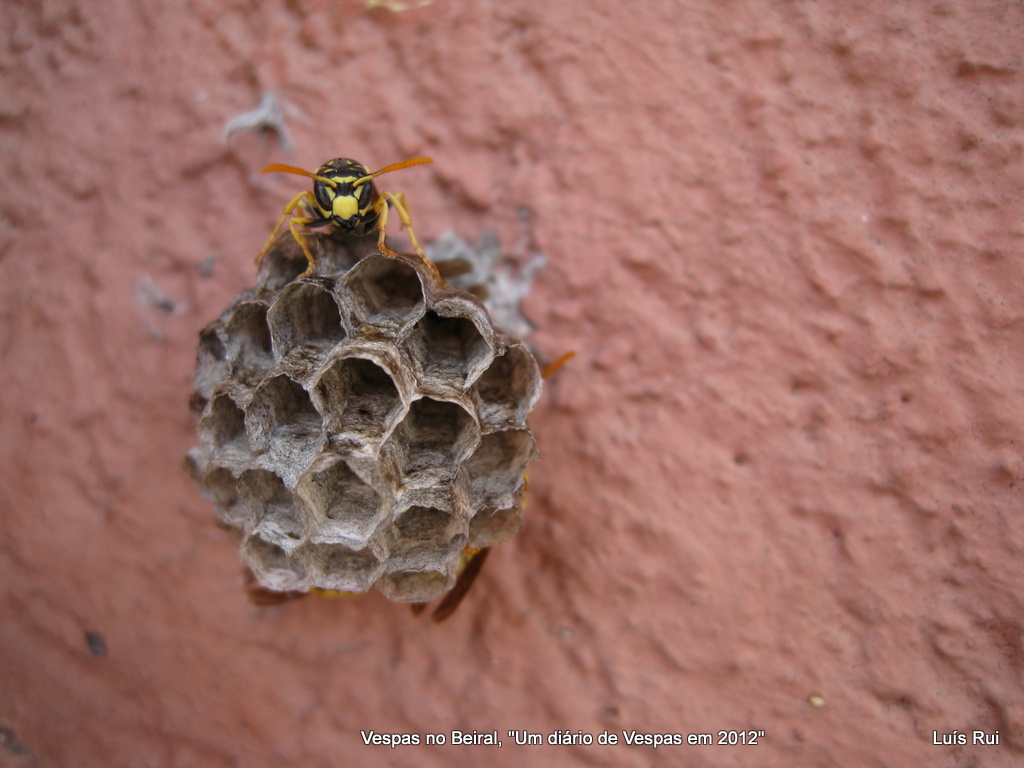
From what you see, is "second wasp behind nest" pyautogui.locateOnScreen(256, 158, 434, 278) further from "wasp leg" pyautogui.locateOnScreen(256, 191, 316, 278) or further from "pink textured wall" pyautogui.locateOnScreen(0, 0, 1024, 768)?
"pink textured wall" pyautogui.locateOnScreen(0, 0, 1024, 768)

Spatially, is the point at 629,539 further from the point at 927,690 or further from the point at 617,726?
the point at 927,690

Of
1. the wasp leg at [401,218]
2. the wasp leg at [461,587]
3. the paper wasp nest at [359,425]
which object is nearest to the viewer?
the paper wasp nest at [359,425]

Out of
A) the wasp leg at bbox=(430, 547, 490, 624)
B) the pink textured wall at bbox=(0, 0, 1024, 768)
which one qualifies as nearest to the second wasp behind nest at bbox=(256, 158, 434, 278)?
the pink textured wall at bbox=(0, 0, 1024, 768)

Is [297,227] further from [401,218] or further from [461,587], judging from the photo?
[461,587]

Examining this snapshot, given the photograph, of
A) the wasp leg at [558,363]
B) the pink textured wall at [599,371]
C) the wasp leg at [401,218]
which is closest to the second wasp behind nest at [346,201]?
the wasp leg at [401,218]

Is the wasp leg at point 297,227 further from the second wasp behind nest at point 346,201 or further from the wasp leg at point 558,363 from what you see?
the wasp leg at point 558,363

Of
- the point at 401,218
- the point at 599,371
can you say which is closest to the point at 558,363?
the point at 599,371

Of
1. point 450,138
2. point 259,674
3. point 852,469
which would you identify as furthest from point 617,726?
point 450,138
